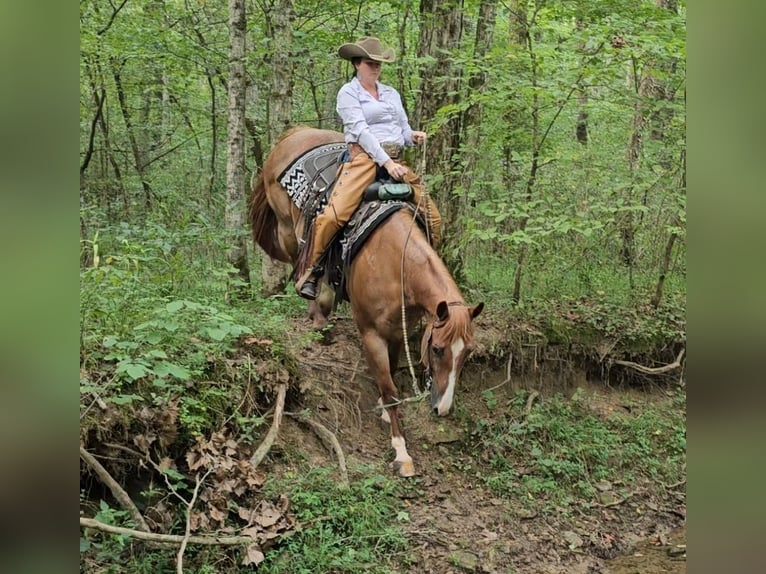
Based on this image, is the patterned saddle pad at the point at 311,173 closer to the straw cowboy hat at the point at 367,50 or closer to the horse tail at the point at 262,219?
the horse tail at the point at 262,219

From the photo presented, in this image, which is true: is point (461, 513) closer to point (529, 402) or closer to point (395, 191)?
point (529, 402)

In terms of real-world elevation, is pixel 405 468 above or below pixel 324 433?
below

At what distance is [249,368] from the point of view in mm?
3734

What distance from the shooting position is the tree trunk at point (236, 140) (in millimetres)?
5555

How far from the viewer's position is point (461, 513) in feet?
12.2

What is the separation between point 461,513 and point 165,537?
5.93ft

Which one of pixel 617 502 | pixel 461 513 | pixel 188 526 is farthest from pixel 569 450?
pixel 188 526

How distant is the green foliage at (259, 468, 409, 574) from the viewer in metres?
2.99

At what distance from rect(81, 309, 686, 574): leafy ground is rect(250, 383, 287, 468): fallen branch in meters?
0.06

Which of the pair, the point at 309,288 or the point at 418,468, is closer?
the point at 418,468

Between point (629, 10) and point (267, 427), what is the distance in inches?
171

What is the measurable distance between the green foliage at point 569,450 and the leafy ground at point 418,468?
0.01 m
